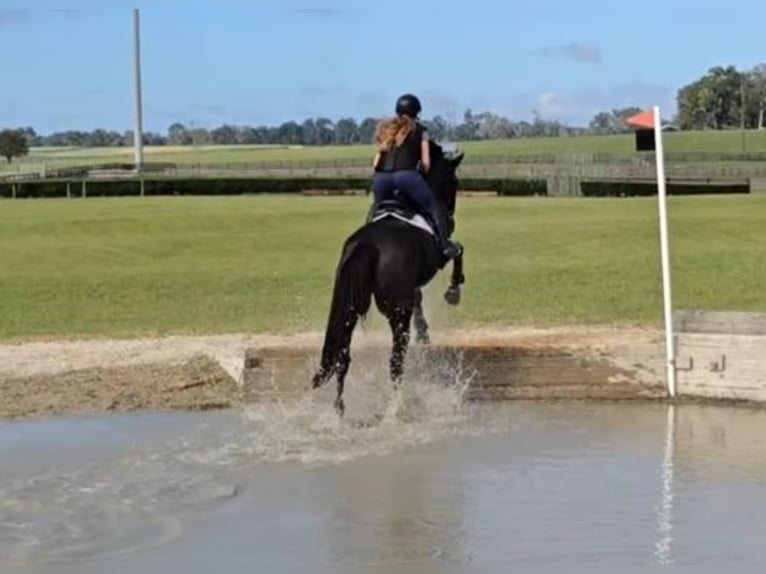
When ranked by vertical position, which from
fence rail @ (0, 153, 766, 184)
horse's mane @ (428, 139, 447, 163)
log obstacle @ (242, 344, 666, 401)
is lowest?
log obstacle @ (242, 344, 666, 401)

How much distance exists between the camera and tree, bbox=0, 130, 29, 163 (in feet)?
465

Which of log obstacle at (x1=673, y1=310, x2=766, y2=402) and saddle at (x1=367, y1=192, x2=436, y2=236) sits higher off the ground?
saddle at (x1=367, y1=192, x2=436, y2=236)

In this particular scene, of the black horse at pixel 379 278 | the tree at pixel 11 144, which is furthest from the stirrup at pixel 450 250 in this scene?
the tree at pixel 11 144

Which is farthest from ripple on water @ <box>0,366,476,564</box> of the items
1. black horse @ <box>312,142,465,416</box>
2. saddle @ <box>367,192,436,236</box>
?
saddle @ <box>367,192,436,236</box>

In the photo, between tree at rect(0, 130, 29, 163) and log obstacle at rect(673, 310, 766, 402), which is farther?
tree at rect(0, 130, 29, 163)

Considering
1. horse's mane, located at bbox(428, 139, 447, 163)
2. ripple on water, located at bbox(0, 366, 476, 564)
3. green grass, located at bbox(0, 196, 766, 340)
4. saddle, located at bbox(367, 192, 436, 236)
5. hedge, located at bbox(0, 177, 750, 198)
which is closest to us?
ripple on water, located at bbox(0, 366, 476, 564)

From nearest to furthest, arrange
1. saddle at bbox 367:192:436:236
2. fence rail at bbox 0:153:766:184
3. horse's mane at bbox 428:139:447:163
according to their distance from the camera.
Answer: saddle at bbox 367:192:436:236 → horse's mane at bbox 428:139:447:163 → fence rail at bbox 0:153:766:184

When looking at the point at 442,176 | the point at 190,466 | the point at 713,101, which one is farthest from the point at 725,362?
the point at 713,101

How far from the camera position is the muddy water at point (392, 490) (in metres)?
6.15

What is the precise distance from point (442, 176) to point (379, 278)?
157cm

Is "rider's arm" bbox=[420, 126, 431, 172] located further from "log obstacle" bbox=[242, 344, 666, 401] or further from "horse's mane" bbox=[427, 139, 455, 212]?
"log obstacle" bbox=[242, 344, 666, 401]

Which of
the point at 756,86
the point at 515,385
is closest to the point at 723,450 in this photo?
the point at 515,385

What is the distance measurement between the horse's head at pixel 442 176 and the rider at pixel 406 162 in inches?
9.9

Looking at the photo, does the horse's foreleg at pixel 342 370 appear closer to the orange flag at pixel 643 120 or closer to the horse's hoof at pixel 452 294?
the horse's hoof at pixel 452 294
